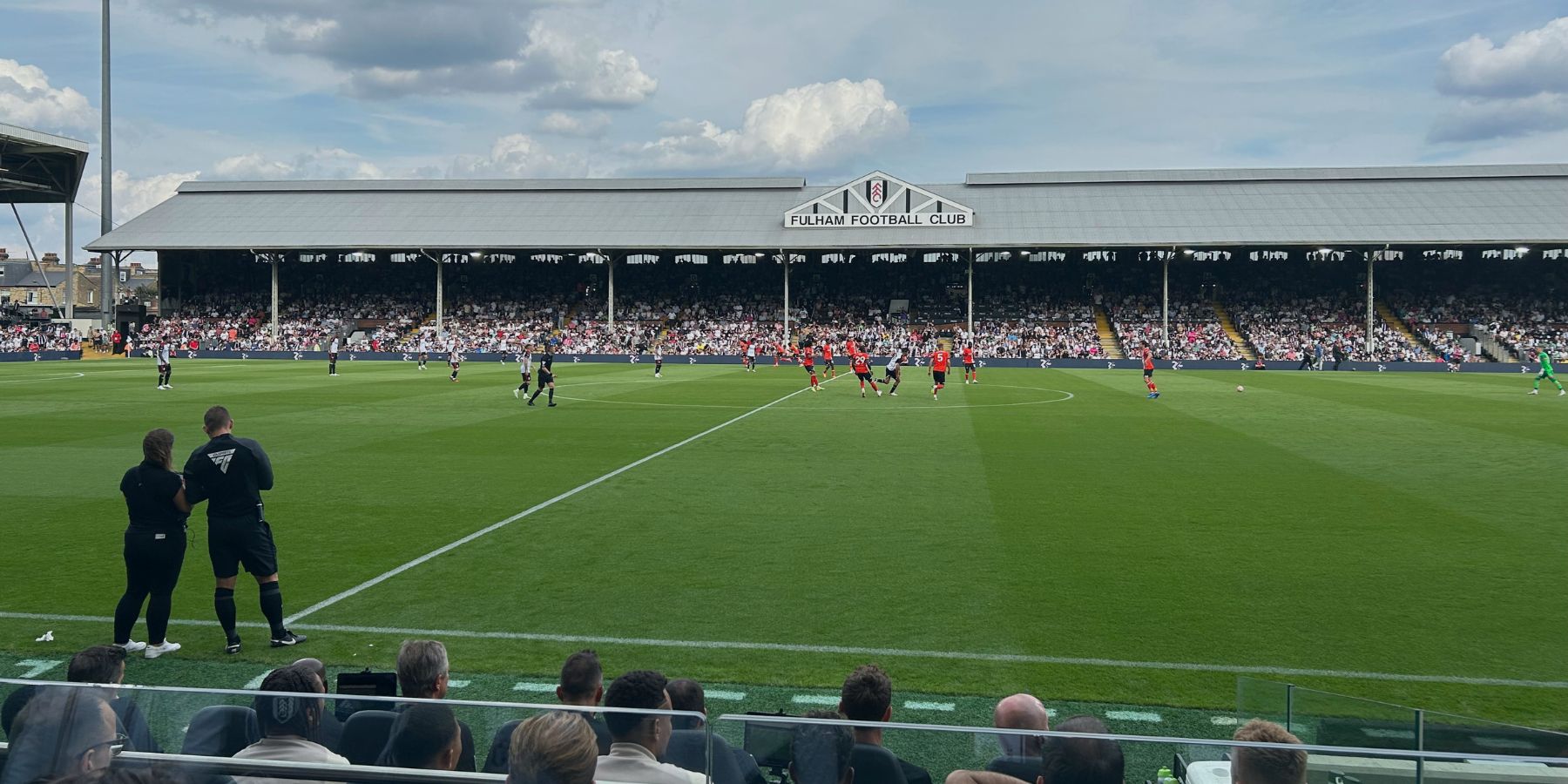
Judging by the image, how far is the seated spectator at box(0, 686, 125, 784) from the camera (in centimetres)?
362

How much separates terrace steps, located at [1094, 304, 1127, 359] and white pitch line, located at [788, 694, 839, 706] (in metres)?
57.1

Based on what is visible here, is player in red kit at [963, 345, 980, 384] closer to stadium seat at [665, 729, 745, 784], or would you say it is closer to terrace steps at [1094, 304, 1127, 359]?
terrace steps at [1094, 304, 1127, 359]

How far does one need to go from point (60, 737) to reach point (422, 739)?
1240mm

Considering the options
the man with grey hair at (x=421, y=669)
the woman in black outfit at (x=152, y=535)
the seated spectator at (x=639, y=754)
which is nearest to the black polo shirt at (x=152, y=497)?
the woman in black outfit at (x=152, y=535)

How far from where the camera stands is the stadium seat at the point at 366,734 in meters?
3.97

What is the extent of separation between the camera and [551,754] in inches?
129

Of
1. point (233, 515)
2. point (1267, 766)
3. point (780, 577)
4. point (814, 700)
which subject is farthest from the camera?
point (780, 577)

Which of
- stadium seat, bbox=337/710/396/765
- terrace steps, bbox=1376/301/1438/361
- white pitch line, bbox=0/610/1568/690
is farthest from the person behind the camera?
terrace steps, bbox=1376/301/1438/361

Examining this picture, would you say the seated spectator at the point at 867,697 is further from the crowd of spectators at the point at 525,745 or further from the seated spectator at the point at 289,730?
the seated spectator at the point at 289,730

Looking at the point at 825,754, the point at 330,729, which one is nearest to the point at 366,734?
the point at 330,729

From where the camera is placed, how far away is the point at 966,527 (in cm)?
1267

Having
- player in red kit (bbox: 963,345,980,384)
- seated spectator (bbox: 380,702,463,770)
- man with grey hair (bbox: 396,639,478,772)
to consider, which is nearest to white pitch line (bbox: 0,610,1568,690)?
man with grey hair (bbox: 396,639,478,772)

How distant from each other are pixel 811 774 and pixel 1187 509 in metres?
11.4

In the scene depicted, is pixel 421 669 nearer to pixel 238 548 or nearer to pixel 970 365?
pixel 238 548
